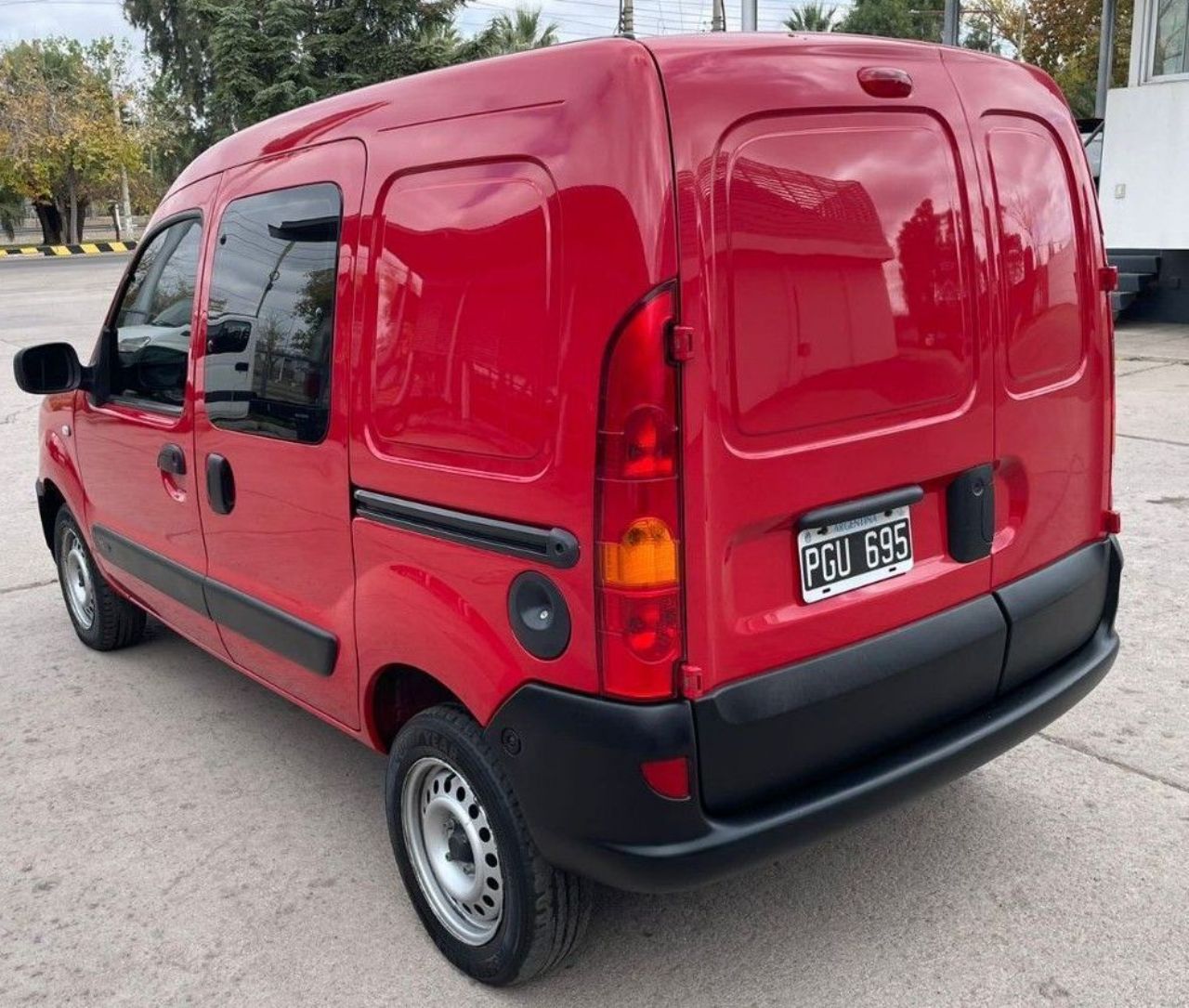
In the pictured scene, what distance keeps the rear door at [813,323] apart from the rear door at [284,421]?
0.97 meters

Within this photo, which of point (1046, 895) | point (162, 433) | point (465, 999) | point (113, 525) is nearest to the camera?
point (465, 999)

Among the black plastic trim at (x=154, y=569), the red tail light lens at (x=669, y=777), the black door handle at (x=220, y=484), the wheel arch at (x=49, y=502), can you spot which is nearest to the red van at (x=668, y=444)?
the red tail light lens at (x=669, y=777)

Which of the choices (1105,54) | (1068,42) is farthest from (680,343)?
(1068,42)

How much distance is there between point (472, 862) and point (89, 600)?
2780 mm

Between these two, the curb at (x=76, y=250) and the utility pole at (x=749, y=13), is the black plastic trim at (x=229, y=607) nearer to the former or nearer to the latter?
the utility pole at (x=749, y=13)

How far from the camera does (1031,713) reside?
2.80 metres

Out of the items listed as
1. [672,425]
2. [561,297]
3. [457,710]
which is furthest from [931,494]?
[457,710]

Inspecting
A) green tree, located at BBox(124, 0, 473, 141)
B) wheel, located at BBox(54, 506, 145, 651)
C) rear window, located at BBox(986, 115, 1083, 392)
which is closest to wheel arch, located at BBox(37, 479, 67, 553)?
wheel, located at BBox(54, 506, 145, 651)

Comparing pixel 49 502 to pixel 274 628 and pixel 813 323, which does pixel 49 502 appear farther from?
pixel 813 323

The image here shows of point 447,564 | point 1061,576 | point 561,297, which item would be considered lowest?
point 1061,576

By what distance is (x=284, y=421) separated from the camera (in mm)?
3023

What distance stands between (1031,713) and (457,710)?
1359 millimetres

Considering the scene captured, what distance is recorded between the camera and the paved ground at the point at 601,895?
106 inches

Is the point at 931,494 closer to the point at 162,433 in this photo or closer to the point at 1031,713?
the point at 1031,713
